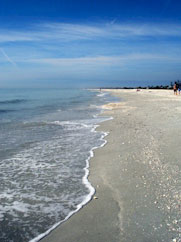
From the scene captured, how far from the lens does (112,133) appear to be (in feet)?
40.9

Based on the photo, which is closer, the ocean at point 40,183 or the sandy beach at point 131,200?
the sandy beach at point 131,200

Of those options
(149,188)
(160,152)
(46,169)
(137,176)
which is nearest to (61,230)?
(149,188)

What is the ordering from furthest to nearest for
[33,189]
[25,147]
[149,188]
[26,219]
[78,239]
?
[25,147]
[33,189]
[149,188]
[26,219]
[78,239]

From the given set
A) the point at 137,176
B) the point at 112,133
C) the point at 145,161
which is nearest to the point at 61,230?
the point at 137,176

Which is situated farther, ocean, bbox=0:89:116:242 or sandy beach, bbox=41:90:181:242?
ocean, bbox=0:89:116:242

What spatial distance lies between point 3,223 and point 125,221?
2287mm

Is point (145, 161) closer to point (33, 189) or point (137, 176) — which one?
point (137, 176)

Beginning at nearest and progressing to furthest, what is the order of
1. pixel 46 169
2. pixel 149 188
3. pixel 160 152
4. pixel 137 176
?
pixel 149 188, pixel 137 176, pixel 46 169, pixel 160 152

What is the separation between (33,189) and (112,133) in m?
7.17

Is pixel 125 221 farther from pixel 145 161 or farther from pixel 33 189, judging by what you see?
pixel 145 161

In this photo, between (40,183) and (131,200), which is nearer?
(131,200)

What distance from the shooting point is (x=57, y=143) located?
1073cm

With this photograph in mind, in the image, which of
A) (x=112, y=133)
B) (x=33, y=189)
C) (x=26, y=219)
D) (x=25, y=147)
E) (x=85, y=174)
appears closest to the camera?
(x=26, y=219)

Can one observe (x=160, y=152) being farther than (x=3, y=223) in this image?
Yes
